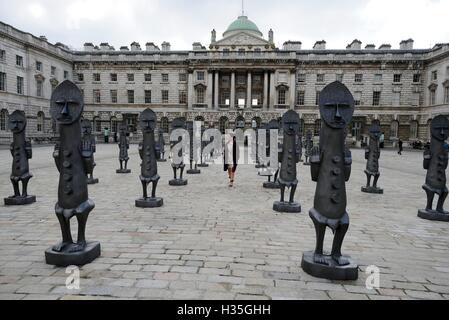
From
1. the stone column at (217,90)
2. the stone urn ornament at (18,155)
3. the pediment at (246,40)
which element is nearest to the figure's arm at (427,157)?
the stone urn ornament at (18,155)

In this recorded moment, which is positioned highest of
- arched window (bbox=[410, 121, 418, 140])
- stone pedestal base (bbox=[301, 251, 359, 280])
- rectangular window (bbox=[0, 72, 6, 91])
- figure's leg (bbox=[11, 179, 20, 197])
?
rectangular window (bbox=[0, 72, 6, 91])

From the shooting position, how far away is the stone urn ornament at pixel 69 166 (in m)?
4.19

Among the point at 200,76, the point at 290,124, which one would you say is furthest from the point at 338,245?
the point at 200,76

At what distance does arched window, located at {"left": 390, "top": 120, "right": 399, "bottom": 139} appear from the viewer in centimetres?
4781

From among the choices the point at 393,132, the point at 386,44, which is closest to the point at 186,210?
the point at 393,132

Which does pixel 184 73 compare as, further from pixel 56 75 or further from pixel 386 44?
pixel 386 44

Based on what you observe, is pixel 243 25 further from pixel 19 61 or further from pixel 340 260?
pixel 340 260

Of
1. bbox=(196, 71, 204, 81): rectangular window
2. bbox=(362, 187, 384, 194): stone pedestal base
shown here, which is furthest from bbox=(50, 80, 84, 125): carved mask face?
bbox=(196, 71, 204, 81): rectangular window

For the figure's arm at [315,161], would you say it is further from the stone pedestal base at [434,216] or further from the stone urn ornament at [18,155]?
the stone urn ornament at [18,155]

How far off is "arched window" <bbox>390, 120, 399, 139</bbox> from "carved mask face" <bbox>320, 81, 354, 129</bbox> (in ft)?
163

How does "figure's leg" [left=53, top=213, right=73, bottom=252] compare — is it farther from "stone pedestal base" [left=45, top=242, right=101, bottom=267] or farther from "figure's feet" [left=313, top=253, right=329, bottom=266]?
"figure's feet" [left=313, top=253, right=329, bottom=266]

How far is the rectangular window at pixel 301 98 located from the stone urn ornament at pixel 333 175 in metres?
46.6

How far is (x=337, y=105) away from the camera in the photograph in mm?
3885

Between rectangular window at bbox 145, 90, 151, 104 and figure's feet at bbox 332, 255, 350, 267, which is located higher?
rectangular window at bbox 145, 90, 151, 104
